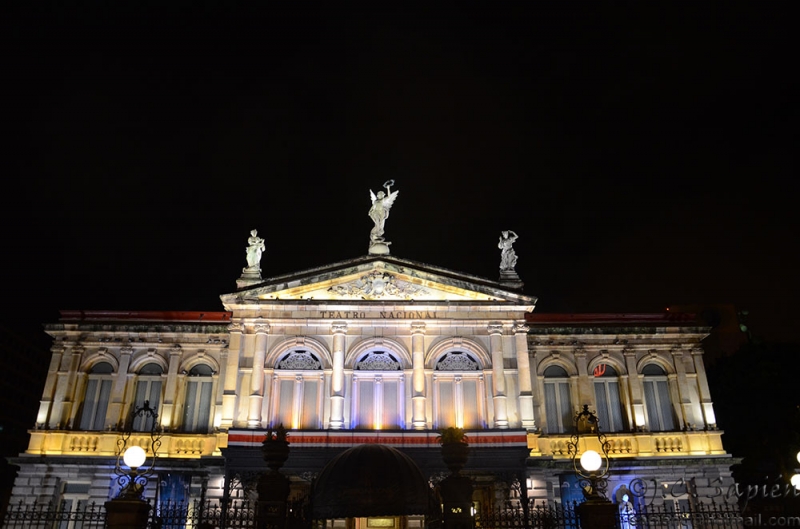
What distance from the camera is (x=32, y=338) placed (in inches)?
2343

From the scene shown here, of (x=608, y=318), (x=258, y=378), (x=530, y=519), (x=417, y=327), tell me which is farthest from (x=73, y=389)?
(x=608, y=318)

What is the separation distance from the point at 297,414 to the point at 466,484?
43.4ft

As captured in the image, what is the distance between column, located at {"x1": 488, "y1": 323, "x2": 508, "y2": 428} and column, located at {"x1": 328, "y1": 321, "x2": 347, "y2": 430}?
6.26m

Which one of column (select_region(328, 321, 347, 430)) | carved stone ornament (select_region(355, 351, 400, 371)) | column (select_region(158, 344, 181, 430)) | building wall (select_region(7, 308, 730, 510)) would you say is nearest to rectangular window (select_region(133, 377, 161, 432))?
building wall (select_region(7, 308, 730, 510))

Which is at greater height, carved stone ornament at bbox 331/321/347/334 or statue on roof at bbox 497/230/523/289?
statue on roof at bbox 497/230/523/289

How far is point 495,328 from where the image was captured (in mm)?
26969

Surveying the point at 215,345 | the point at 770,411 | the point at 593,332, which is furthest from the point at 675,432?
the point at 215,345

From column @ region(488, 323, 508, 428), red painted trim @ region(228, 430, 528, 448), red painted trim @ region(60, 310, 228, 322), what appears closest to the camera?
red painted trim @ region(228, 430, 528, 448)

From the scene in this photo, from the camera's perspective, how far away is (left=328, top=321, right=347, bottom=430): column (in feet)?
82.1

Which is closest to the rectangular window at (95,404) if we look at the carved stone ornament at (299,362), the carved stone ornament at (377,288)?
the carved stone ornament at (299,362)

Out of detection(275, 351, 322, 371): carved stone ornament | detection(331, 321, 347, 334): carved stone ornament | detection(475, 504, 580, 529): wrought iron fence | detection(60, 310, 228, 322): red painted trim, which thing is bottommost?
detection(475, 504, 580, 529): wrought iron fence

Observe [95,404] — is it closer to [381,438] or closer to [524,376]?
[381,438]

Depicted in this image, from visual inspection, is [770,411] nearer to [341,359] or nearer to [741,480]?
[741,480]

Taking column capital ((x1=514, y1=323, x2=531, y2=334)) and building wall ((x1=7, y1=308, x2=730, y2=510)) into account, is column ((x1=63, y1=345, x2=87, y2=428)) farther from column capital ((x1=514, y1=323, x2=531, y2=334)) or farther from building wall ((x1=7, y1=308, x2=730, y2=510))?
column capital ((x1=514, y1=323, x2=531, y2=334))
